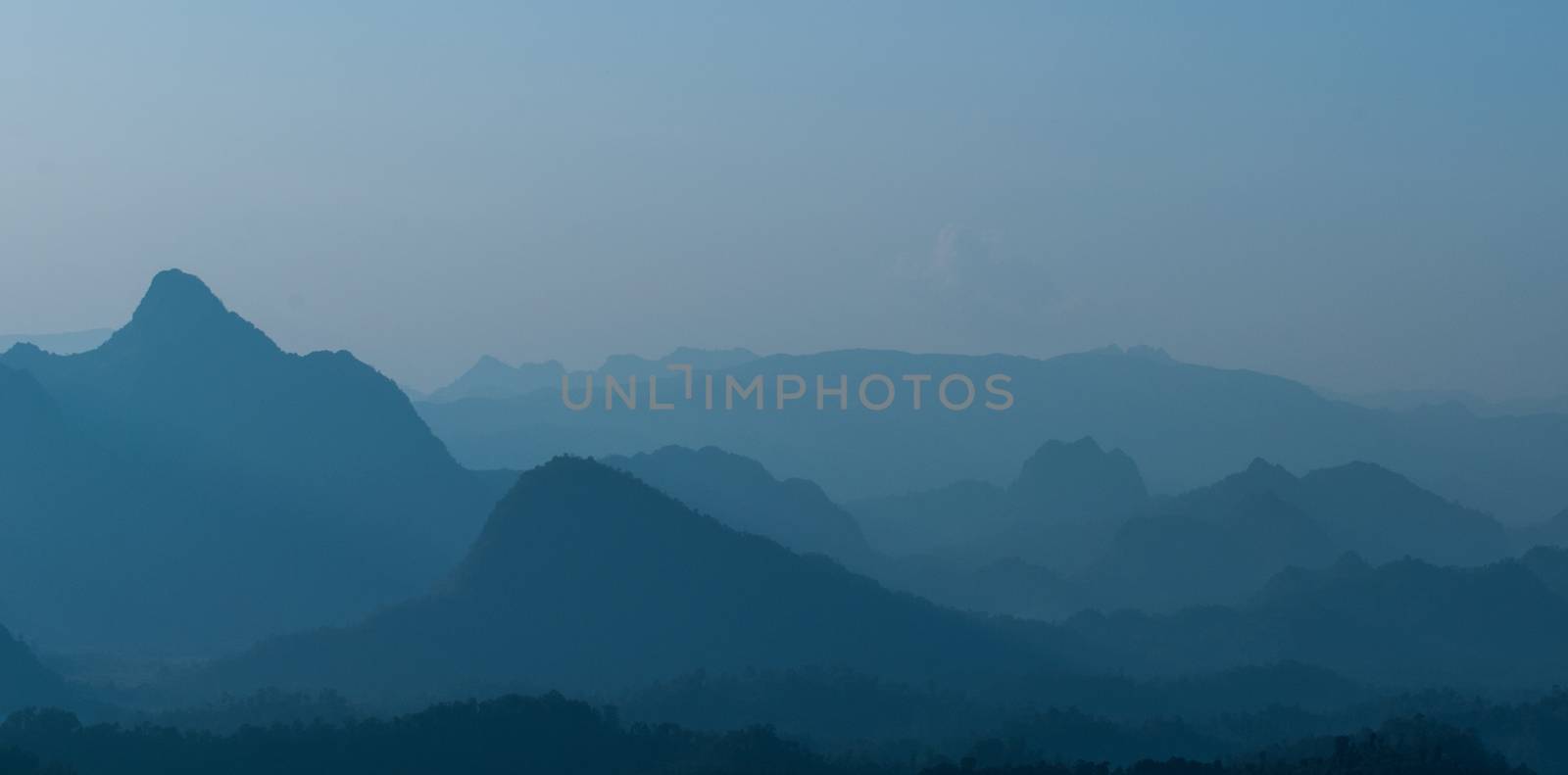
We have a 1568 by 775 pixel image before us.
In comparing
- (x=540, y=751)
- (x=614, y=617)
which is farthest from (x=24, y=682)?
(x=540, y=751)

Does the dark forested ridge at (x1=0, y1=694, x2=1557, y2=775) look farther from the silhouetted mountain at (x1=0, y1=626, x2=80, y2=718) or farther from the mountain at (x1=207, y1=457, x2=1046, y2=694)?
the mountain at (x1=207, y1=457, x2=1046, y2=694)

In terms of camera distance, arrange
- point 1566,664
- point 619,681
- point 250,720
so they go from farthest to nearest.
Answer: point 1566,664 → point 619,681 → point 250,720

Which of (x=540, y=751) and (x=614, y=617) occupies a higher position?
(x=614, y=617)

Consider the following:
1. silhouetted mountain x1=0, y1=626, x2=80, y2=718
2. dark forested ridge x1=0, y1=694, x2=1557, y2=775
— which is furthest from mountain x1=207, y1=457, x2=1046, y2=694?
dark forested ridge x1=0, y1=694, x2=1557, y2=775

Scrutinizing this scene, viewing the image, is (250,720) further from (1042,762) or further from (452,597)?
(1042,762)

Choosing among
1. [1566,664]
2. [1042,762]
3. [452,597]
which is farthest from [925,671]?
[1566,664]

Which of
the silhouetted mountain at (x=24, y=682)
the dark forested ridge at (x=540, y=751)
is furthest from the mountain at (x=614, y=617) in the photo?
the dark forested ridge at (x=540, y=751)

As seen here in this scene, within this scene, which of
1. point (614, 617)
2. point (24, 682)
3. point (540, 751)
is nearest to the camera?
point (540, 751)

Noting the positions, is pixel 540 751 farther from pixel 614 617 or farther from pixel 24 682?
pixel 24 682

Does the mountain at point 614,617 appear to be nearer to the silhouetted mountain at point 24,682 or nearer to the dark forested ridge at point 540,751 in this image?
the silhouetted mountain at point 24,682
